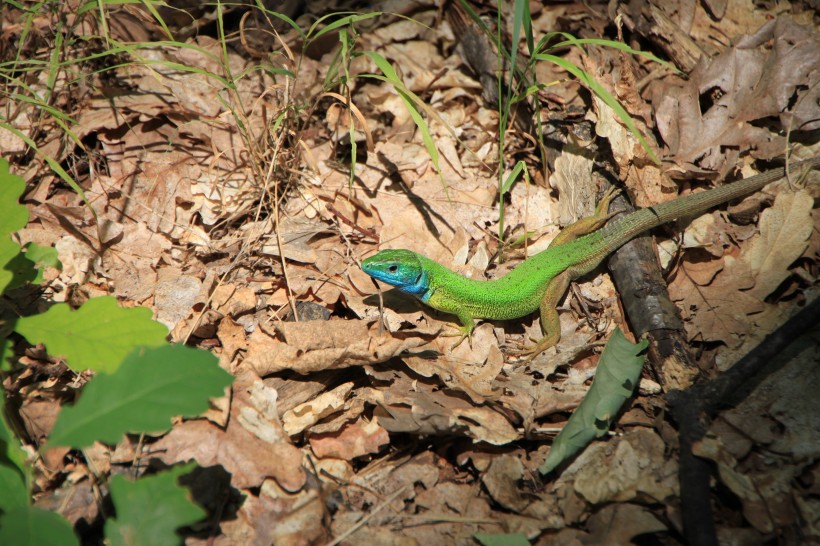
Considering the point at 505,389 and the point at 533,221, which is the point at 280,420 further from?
the point at 533,221

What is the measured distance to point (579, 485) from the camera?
3057mm

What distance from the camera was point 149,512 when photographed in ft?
7.64

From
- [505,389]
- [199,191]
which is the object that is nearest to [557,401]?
[505,389]

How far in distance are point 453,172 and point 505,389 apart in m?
2.19

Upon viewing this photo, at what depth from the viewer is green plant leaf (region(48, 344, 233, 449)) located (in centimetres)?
221

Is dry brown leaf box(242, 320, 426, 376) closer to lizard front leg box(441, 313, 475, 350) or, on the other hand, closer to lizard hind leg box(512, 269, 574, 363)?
lizard front leg box(441, 313, 475, 350)

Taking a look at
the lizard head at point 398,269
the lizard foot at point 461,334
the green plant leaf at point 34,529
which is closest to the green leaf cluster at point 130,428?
the green plant leaf at point 34,529

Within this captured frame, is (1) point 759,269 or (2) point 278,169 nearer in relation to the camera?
(1) point 759,269

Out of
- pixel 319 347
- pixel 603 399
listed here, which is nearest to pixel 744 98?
pixel 603 399

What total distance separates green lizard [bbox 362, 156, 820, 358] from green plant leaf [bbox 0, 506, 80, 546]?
258cm

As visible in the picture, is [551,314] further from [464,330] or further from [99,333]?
[99,333]

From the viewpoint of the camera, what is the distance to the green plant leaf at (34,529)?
214 centimetres

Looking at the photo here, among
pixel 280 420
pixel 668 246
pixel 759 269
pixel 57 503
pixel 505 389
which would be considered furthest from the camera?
pixel 668 246

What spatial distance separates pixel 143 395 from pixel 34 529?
67cm
